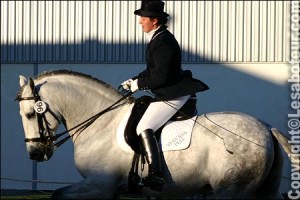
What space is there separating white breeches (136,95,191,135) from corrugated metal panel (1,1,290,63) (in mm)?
7959

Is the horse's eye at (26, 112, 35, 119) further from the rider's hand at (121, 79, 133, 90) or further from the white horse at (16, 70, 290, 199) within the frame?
the rider's hand at (121, 79, 133, 90)

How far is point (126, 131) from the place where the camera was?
7.03 meters

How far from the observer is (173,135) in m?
7.01

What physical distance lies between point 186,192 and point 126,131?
75 cm

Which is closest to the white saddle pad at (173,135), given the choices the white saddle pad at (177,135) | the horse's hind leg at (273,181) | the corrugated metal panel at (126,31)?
the white saddle pad at (177,135)

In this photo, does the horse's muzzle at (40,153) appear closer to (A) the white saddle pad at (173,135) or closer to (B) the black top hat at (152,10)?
(A) the white saddle pad at (173,135)

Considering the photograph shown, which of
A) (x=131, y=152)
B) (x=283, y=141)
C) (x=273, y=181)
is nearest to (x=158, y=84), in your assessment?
(x=131, y=152)

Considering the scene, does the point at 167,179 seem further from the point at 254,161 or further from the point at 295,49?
the point at 295,49

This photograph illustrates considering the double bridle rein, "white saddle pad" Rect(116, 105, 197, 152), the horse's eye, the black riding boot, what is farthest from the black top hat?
the horse's eye

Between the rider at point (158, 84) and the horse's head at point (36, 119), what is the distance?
0.82m

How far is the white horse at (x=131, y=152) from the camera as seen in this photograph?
688 centimetres

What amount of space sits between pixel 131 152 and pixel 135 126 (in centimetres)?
24

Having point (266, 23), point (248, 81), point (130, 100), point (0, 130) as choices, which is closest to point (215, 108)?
point (248, 81)

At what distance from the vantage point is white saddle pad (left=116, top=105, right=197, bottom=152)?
6926 mm
